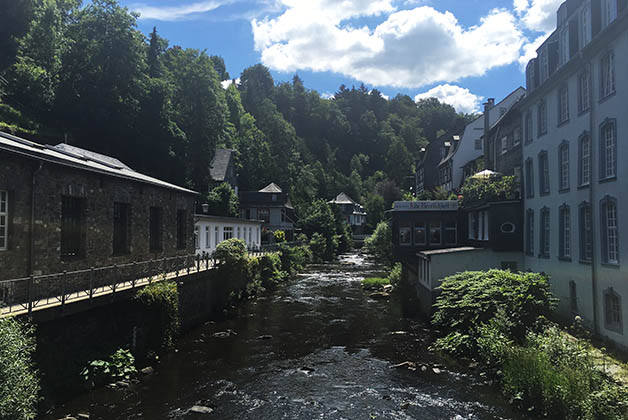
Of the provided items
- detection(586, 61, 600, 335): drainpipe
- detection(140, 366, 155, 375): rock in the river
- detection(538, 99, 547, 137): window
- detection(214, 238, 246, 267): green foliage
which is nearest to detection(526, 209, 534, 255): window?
detection(538, 99, 547, 137): window

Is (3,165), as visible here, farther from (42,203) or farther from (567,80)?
(567,80)

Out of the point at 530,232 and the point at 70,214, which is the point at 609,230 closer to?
the point at 530,232

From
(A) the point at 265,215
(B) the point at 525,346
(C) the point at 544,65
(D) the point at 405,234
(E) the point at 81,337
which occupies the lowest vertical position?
(B) the point at 525,346

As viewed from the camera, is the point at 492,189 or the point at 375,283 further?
the point at 375,283

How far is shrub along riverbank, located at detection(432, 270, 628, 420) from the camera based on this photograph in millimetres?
9945

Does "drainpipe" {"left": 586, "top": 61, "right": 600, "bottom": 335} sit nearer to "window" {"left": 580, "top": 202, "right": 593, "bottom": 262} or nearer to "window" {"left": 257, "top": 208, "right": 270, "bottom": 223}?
"window" {"left": 580, "top": 202, "right": 593, "bottom": 262}

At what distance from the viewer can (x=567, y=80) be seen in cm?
1803

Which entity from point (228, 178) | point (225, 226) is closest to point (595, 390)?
point (225, 226)

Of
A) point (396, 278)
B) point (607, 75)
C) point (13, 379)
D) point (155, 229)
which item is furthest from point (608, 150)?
point (155, 229)

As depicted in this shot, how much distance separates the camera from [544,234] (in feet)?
66.7

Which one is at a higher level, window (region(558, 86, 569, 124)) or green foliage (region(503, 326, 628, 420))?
window (region(558, 86, 569, 124))

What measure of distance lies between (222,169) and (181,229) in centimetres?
3302

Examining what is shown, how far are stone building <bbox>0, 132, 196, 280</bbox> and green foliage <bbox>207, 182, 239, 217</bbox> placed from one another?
1050 inches

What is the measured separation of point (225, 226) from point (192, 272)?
570 inches
